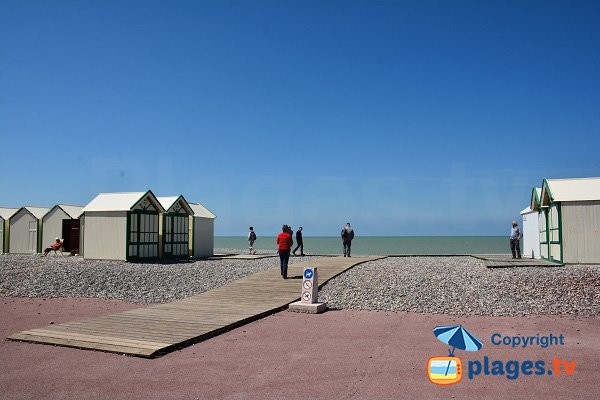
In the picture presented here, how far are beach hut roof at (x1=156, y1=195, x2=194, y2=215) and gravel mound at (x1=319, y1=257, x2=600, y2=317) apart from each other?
12879mm

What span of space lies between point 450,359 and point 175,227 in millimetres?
20520

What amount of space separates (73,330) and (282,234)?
7.25 m

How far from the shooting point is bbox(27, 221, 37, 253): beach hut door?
93.8 ft

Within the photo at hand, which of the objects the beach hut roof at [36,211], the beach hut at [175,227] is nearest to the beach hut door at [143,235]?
the beach hut at [175,227]

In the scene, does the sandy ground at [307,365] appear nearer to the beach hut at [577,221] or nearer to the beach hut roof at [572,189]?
the beach hut at [577,221]

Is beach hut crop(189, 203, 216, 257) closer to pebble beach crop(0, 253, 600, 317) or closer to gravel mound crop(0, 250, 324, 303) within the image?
gravel mound crop(0, 250, 324, 303)

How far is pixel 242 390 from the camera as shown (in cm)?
579

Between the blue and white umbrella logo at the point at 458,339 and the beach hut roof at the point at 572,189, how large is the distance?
12207 millimetres

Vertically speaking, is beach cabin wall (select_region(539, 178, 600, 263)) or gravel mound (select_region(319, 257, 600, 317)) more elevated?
beach cabin wall (select_region(539, 178, 600, 263))

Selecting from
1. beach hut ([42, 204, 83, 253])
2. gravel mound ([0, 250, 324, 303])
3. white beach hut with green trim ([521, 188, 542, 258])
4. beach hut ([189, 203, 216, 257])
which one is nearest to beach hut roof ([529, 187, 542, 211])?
white beach hut with green trim ([521, 188, 542, 258])

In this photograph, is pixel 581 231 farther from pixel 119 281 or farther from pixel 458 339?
pixel 119 281

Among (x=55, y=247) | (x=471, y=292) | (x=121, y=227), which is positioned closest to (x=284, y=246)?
(x=471, y=292)

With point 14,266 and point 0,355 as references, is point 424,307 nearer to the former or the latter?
point 0,355

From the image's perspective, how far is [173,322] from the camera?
9562 mm
